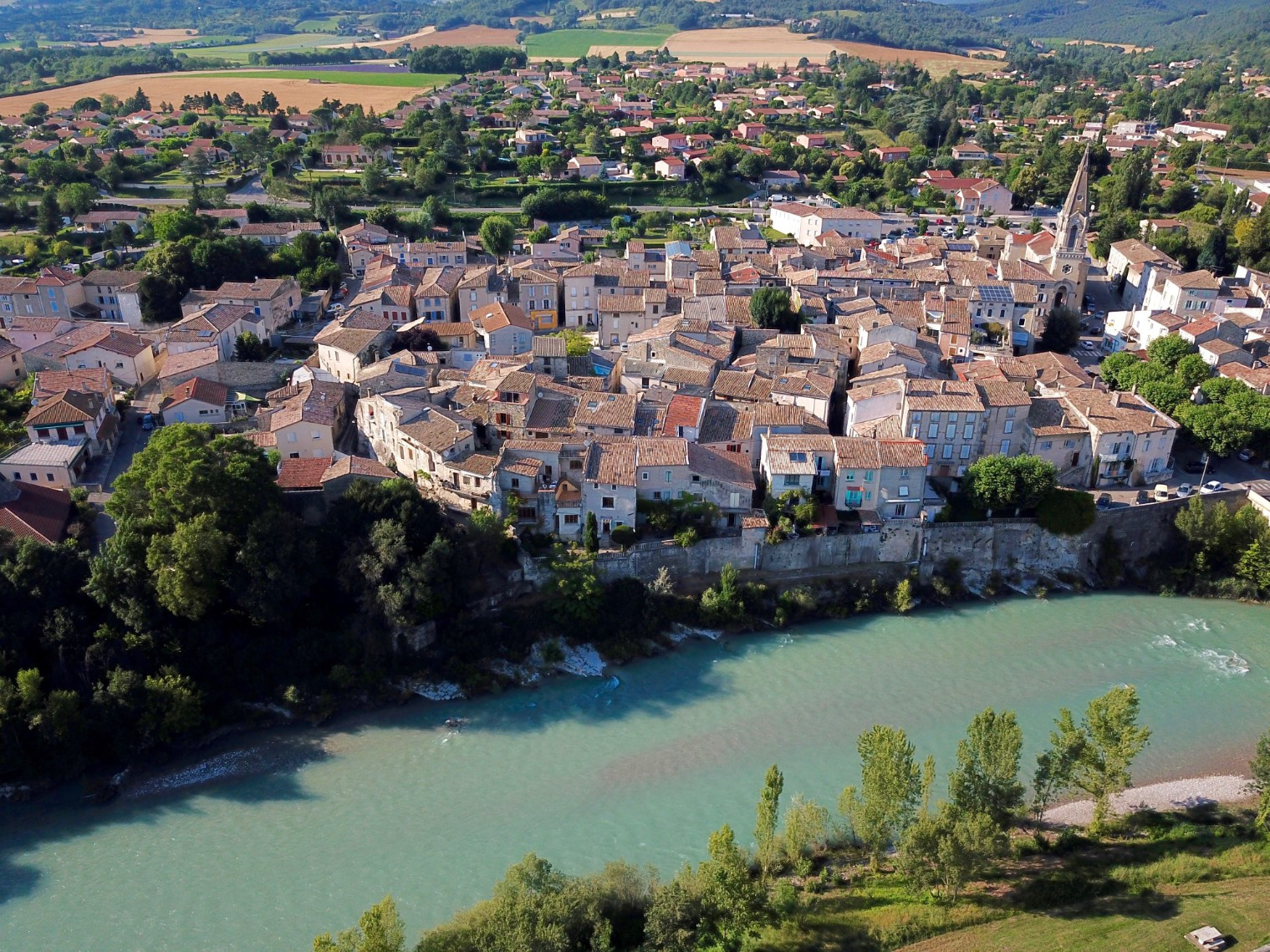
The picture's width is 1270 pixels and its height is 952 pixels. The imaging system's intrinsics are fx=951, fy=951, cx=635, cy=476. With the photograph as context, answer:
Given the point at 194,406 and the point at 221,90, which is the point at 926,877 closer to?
the point at 194,406

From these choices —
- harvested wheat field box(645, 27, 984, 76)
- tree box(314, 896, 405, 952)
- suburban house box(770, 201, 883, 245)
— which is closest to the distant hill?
harvested wheat field box(645, 27, 984, 76)

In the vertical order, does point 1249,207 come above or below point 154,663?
above

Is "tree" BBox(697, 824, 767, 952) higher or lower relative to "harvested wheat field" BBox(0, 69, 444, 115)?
lower

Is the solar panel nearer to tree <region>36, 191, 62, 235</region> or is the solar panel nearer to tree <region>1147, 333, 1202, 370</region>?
tree <region>1147, 333, 1202, 370</region>

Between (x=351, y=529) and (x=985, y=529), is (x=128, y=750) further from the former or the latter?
(x=985, y=529)

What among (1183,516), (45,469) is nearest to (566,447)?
(45,469)

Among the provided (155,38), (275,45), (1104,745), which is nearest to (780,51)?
(275,45)

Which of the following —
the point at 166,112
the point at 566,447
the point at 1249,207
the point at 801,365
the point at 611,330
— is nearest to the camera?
the point at 566,447
